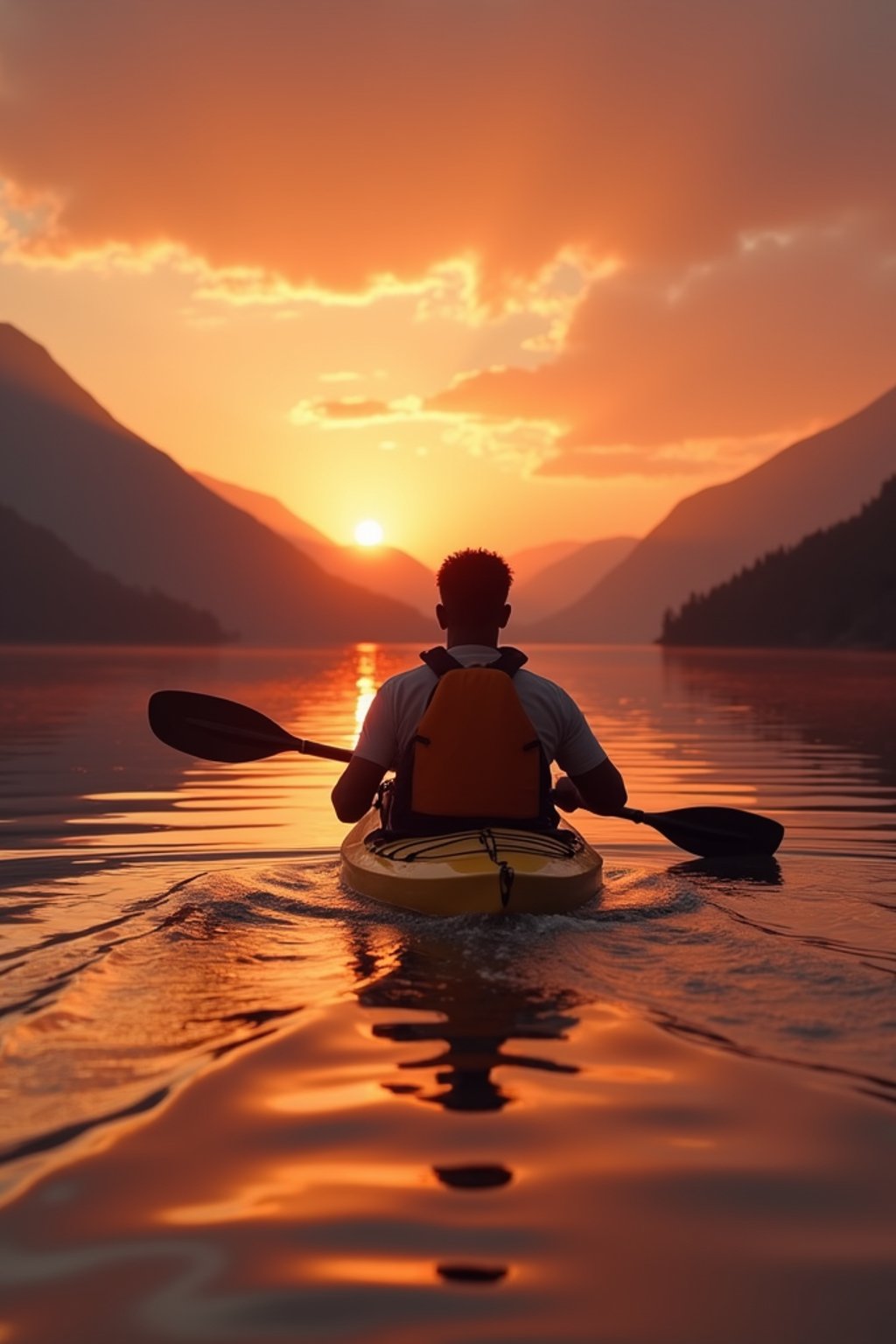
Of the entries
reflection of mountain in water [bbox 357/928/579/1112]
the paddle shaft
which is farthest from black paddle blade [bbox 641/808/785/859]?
reflection of mountain in water [bbox 357/928/579/1112]

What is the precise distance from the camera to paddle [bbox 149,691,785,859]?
35.0 feet

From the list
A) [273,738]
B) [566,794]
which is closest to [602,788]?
[566,794]

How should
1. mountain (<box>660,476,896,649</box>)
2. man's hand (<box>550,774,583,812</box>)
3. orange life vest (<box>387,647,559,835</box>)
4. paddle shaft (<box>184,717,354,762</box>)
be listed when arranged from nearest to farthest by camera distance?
1. orange life vest (<box>387,647,559,835</box>)
2. man's hand (<box>550,774,583,812</box>)
3. paddle shaft (<box>184,717,354,762</box>)
4. mountain (<box>660,476,896,649</box>)

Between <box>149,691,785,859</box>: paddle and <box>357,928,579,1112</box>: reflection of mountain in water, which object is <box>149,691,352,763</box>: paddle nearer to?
<box>149,691,785,859</box>: paddle

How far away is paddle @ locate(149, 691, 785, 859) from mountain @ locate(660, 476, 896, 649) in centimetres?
13029

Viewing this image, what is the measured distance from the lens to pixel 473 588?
23.7 feet

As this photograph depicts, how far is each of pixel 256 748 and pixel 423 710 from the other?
3.65m

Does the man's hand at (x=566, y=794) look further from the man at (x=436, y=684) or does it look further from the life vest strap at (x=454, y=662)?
the life vest strap at (x=454, y=662)

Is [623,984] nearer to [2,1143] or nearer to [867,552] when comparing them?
[2,1143]

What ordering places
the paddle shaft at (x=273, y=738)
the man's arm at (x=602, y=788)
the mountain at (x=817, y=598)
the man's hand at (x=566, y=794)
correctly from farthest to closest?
the mountain at (x=817, y=598) → the paddle shaft at (x=273, y=738) → the man's hand at (x=566, y=794) → the man's arm at (x=602, y=788)

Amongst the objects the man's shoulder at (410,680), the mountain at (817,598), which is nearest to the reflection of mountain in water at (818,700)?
the man's shoulder at (410,680)

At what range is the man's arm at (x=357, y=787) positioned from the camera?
24.7 ft

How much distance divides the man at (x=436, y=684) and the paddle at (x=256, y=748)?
3.02 metres

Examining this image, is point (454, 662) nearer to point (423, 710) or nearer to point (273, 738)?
point (423, 710)
